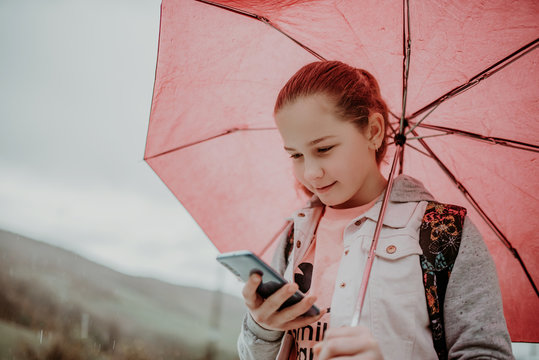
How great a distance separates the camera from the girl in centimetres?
102

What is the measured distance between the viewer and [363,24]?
4.43 ft

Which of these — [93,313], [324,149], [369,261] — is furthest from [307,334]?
[93,313]

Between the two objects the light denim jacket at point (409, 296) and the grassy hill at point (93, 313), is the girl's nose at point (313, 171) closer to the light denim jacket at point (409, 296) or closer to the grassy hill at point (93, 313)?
the light denim jacket at point (409, 296)

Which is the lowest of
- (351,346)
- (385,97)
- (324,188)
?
(351,346)

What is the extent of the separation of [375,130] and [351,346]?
0.75m

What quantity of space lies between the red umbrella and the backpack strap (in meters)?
0.39

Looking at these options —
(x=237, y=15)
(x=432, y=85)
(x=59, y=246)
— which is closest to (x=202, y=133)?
(x=237, y=15)

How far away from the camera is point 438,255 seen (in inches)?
43.8

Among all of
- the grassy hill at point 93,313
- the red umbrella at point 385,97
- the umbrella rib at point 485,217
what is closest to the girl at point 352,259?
the red umbrella at point 385,97

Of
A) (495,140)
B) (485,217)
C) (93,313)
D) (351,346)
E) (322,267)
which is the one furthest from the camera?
(93,313)

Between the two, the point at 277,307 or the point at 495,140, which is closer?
the point at 277,307

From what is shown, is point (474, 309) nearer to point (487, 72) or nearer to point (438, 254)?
point (438, 254)

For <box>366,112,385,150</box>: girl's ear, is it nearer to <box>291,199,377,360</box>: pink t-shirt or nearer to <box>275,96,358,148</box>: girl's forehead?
<box>275,96,358,148</box>: girl's forehead

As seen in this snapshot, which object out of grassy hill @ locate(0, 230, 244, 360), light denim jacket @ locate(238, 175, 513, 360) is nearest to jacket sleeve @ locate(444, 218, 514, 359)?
light denim jacket @ locate(238, 175, 513, 360)
